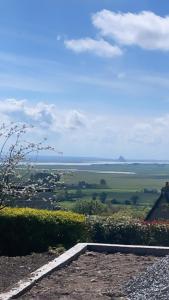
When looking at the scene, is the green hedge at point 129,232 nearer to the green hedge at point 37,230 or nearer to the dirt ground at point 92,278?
the green hedge at point 37,230

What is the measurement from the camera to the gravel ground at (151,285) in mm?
6495

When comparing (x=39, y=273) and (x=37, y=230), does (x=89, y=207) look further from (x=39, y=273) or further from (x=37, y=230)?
(x=39, y=273)

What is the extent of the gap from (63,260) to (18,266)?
2.26 feet

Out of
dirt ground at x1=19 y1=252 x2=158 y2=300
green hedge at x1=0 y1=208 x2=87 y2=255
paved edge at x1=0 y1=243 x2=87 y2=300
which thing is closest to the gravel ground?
dirt ground at x1=19 y1=252 x2=158 y2=300

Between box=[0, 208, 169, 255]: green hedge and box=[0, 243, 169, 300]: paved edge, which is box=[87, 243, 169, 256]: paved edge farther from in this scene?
box=[0, 208, 169, 255]: green hedge

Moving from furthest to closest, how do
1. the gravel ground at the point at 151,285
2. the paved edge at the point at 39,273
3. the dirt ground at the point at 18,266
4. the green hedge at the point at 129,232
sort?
the green hedge at the point at 129,232 < the dirt ground at the point at 18,266 < the paved edge at the point at 39,273 < the gravel ground at the point at 151,285

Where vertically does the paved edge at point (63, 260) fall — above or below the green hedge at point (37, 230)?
below

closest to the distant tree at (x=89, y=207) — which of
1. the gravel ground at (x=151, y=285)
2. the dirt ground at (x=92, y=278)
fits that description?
the dirt ground at (x=92, y=278)

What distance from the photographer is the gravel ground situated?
6495 millimetres

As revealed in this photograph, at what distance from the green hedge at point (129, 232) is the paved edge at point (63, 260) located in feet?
7.80

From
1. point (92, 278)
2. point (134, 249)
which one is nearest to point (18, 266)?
point (92, 278)

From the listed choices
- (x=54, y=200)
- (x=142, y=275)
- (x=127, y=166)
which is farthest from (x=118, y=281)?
(x=127, y=166)

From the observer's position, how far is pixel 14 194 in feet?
31.8

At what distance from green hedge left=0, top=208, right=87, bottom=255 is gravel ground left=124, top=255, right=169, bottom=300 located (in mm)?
3274
